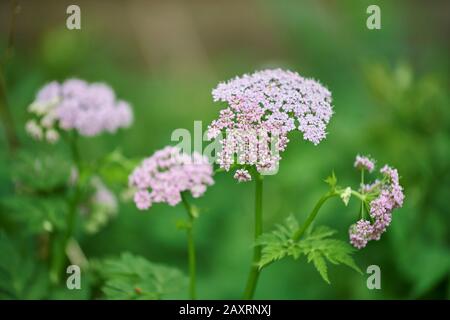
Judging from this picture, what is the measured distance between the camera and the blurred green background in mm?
3199

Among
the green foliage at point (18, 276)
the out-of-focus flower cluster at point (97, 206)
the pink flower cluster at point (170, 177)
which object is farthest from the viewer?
the out-of-focus flower cluster at point (97, 206)

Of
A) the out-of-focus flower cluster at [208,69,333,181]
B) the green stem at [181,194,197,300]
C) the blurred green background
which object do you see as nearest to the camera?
the out-of-focus flower cluster at [208,69,333,181]

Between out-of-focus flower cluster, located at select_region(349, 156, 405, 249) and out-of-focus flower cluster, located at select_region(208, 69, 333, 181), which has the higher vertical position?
out-of-focus flower cluster, located at select_region(208, 69, 333, 181)

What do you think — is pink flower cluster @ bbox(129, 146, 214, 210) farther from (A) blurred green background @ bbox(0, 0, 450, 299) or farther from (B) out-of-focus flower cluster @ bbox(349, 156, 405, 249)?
(B) out-of-focus flower cluster @ bbox(349, 156, 405, 249)

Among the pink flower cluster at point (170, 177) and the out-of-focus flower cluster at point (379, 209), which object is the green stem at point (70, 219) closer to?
the pink flower cluster at point (170, 177)

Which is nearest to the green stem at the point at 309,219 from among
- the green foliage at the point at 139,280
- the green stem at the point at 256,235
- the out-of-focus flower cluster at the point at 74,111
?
the green stem at the point at 256,235

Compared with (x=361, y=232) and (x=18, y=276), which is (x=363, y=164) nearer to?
(x=361, y=232)

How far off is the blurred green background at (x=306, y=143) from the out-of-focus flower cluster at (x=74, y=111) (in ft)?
0.87

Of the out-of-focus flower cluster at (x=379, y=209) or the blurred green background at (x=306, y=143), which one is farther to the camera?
the blurred green background at (x=306, y=143)

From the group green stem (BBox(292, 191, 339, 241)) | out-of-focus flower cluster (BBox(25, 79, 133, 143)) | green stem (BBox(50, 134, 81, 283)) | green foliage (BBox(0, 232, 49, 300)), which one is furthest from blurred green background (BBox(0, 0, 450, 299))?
green stem (BBox(292, 191, 339, 241))

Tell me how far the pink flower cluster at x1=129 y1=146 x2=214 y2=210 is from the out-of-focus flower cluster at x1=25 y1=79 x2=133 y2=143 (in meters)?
0.61

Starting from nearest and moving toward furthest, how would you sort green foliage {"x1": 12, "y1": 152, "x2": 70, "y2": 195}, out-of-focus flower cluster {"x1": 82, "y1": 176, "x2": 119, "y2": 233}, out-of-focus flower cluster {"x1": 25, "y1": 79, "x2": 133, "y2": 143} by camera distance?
1. out-of-focus flower cluster {"x1": 25, "y1": 79, "x2": 133, "y2": 143}
2. green foliage {"x1": 12, "y1": 152, "x2": 70, "y2": 195}
3. out-of-focus flower cluster {"x1": 82, "y1": 176, "x2": 119, "y2": 233}

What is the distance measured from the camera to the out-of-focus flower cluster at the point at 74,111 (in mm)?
2619
